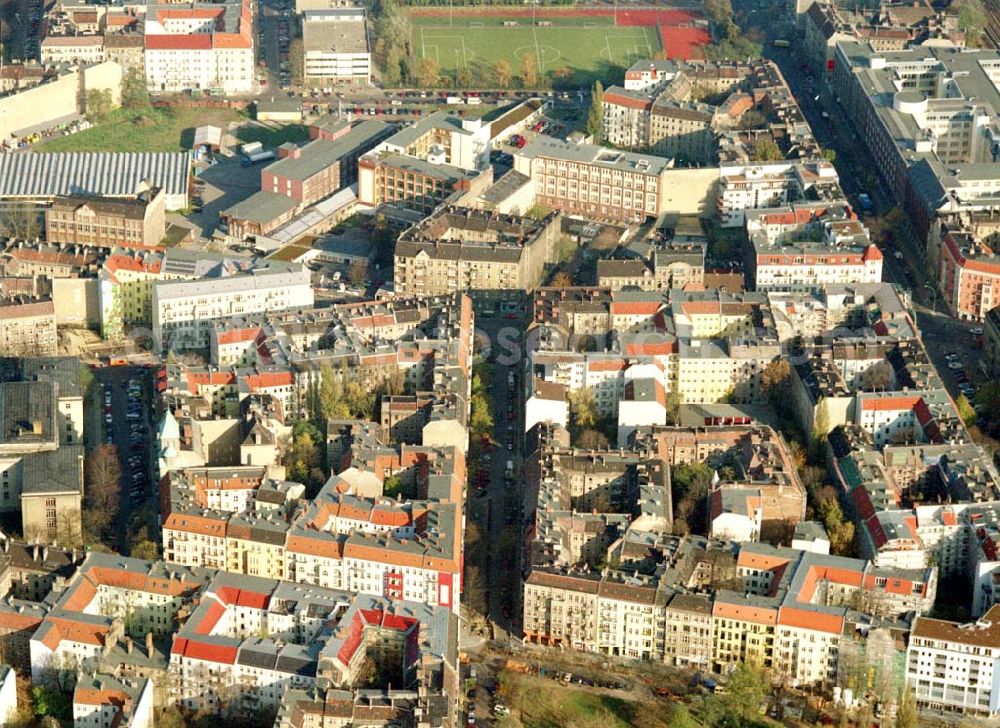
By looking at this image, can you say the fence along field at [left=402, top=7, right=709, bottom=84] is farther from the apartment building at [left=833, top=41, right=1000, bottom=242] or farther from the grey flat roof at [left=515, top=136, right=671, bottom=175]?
the grey flat roof at [left=515, top=136, right=671, bottom=175]

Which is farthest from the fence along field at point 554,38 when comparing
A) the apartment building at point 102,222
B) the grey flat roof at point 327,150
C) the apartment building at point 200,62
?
the apartment building at point 102,222

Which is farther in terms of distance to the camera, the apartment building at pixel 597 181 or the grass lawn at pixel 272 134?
the grass lawn at pixel 272 134

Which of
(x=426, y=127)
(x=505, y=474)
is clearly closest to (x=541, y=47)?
(x=426, y=127)

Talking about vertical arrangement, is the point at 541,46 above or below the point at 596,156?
above

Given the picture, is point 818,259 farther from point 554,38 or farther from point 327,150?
point 554,38

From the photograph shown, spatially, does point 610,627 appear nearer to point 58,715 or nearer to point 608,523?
point 608,523

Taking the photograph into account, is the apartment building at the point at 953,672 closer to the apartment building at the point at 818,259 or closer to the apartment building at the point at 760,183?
the apartment building at the point at 818,259

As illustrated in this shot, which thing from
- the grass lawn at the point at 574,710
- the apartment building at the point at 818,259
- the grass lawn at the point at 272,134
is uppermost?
the grass lawn at the point at 272,134

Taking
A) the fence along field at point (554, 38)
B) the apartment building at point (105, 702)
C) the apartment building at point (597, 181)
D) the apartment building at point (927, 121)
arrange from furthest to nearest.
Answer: the fence along field at point (554, 38) → the apartment building at point (597, 181) → the apartment building at point (927, 121) → the apartment building at point (105, 702)
